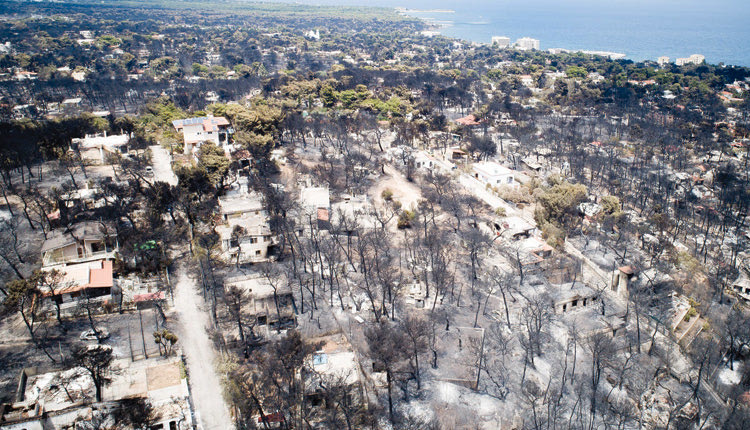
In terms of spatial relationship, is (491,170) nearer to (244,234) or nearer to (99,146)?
(244,234)

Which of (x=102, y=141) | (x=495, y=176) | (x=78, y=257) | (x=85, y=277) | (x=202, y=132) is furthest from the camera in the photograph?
(x=202, y=132)

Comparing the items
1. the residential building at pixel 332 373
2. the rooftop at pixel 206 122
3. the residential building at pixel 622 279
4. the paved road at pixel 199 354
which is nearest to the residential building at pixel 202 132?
the rooftop at pixel 206 122

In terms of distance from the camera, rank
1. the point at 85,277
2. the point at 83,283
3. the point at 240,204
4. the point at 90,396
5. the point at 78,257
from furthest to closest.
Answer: the point at 240,204 < the point at 78,257 < the point at 85,277 < the point at 83,283 < the point at 90,396

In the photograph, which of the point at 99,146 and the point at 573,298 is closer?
the point at 573,298

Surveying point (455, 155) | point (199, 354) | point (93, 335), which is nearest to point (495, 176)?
point (455, 155)

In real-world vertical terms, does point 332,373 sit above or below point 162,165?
below

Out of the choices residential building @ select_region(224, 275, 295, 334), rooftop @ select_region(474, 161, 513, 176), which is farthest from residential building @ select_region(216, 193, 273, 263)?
rooftop @ select_region(474, 161, 513, 176)

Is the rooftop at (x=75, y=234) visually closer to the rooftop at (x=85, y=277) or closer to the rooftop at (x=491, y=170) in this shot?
the rooftop at (x=85, y=277)
